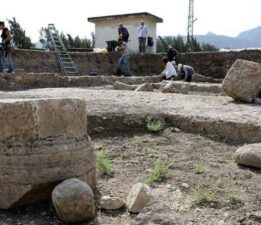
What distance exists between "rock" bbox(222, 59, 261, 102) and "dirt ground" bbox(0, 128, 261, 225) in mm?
2066

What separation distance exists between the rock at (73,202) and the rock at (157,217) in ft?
2.34

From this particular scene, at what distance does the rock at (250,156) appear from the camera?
4.58 meters

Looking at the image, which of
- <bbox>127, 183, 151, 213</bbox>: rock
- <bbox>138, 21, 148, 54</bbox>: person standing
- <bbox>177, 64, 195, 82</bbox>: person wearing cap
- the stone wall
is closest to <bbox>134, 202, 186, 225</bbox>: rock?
<bbox>127, 183, 151, 213</bbox>: rock

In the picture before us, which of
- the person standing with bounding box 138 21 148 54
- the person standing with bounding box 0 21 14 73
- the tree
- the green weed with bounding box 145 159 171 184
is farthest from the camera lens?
the tree

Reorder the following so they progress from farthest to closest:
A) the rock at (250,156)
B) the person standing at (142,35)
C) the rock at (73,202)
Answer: the person standing at (142,35) < the rock at (250,156) < the rock at (73,202)

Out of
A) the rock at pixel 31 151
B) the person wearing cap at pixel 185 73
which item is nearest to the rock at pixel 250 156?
the rock at pixel 31 151

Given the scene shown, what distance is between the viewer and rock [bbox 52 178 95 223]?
344 centimetres

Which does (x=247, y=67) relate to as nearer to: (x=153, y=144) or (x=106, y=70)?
(x=153, y=144)

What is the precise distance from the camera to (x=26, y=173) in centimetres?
374

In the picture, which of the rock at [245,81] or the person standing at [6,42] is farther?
the person standing at [6,42]

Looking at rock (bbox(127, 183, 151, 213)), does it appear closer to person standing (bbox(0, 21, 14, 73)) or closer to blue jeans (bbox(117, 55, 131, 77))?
person standing (bbox(0, 21, 14, 73))

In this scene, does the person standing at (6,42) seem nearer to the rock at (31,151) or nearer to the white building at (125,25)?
the rock at (31,151)

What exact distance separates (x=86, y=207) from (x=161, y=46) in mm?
34283

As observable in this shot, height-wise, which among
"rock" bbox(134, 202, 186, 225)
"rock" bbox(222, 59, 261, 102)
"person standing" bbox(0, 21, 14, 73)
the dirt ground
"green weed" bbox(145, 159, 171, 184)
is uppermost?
"person standing" bbox(0, 21, 14, 73)
